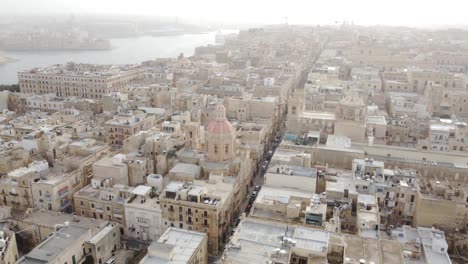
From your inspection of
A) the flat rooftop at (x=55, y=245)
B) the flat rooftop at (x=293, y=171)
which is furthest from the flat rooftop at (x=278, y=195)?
the flat rooftop at (x=55, y=245)

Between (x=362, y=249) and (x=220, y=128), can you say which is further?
(x=220, y=128)

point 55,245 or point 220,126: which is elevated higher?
point 220,126

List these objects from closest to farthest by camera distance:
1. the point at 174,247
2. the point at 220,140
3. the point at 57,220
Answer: the point at 174,247 < the point at 57,220 < the point at 220,140

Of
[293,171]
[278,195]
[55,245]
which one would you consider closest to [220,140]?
[293,171]

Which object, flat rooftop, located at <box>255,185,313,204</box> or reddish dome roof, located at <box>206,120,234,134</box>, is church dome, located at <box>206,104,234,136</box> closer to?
reddish dome roof, located at <box>206,120,234,134</box>

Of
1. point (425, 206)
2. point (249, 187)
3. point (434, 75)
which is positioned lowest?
point (249, 187)

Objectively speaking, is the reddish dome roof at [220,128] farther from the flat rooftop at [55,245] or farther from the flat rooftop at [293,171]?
the flat rooftop at [55,245]

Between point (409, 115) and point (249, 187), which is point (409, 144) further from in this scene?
point (249, 187)

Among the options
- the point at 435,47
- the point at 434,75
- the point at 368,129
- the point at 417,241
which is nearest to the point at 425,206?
the point at 417,241

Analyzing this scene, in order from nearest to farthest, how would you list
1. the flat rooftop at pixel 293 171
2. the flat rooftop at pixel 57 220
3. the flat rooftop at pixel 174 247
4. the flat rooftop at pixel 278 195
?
the flat rooftop at pixel 174 247 < the flat rooftop at pixel 57 220 < the flat rooftop at pixel 278 195 < the flat rooftop at pixel 293 171

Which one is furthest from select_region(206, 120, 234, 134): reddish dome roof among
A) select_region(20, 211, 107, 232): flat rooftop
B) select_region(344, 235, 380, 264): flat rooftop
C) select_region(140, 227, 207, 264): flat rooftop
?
select_region(344, 235, 380, 264): flat rooftop

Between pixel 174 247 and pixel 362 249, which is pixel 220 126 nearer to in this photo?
pixel 174 247
